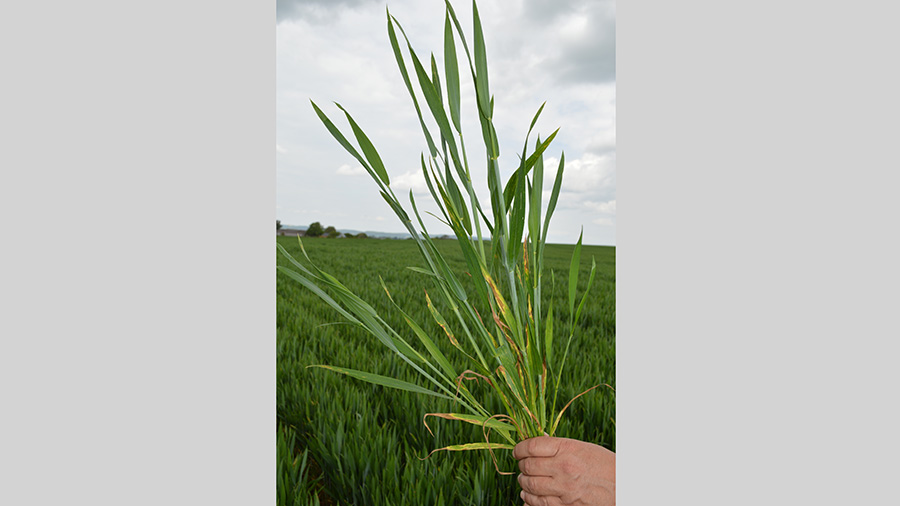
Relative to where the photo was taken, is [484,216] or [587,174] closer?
[484,216]

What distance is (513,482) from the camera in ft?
3.05

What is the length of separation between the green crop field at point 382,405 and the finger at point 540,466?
0.35ft

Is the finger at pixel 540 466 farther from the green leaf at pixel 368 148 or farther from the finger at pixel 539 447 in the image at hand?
the green leaf at pixel 368 148

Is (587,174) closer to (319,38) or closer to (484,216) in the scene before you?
(484,216)

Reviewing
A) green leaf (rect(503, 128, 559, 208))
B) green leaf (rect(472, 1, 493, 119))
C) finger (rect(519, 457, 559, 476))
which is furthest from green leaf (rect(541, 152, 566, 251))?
finger (rect(519, 457, 559, 476))

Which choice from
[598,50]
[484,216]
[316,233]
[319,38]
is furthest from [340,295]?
[598,50]

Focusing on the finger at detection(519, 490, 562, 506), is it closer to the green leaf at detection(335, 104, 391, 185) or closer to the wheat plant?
the wheat plant

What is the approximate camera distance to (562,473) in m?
0.80

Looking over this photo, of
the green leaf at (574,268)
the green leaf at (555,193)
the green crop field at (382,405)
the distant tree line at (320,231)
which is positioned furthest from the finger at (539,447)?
the distant tree line at (320,231)

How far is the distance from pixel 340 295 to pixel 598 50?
0.77 metres

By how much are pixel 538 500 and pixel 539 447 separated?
0.10m

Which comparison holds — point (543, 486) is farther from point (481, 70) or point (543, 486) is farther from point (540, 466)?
point (481, 70)

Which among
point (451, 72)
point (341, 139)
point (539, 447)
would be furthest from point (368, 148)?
point (539, 447)

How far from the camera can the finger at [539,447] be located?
80cm
